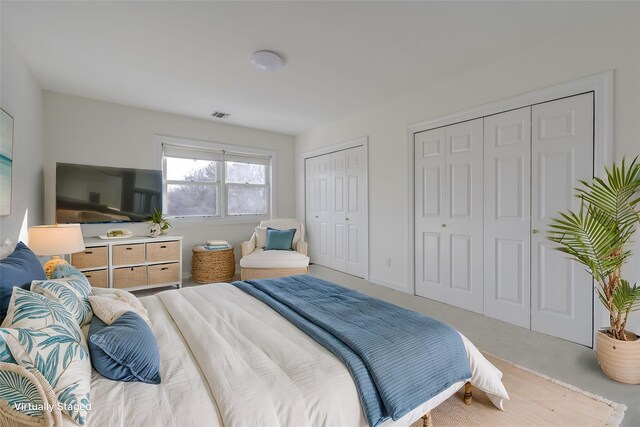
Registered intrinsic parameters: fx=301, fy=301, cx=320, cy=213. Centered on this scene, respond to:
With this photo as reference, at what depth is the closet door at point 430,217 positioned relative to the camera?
11.3 feet

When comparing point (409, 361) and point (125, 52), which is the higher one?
point (125, 52)

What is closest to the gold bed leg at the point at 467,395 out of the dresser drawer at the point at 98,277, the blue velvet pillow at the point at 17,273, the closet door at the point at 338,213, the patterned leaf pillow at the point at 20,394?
the patterned leaf pillow at the point at 20,394

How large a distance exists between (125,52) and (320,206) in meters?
3.44

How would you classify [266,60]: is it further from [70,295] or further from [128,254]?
[128,254]

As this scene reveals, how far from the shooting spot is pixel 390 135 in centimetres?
398

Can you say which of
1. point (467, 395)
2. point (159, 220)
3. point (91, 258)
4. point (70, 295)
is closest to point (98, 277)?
point (91, 258)

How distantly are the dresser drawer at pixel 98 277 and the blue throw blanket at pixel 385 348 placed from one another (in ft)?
8.81

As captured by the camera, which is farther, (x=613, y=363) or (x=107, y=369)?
(x=613, y=363)

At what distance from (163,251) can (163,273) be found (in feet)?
0.93

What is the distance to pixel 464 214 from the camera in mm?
3223

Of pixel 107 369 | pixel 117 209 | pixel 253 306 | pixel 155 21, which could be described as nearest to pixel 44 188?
pixel 117 209

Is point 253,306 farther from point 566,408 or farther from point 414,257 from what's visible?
point 414,257

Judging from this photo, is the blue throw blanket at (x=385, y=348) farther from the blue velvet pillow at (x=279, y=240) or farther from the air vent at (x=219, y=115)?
the air vent at (x=219, y=115)

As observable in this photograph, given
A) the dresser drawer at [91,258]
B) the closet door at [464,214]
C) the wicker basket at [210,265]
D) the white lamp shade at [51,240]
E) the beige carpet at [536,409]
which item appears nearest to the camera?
the beige carpet at [536,409]
